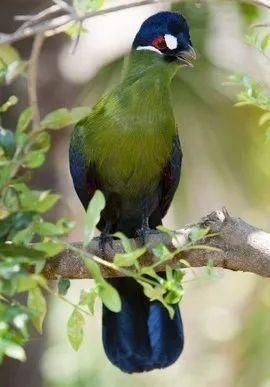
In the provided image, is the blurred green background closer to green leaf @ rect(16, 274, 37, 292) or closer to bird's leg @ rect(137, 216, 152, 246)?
bird's leg @ rect(137, 216, 152, 246)

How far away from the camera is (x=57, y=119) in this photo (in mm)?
1511

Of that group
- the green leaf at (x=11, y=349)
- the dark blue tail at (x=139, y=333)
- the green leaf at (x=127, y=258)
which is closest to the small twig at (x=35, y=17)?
the green leaf at (x=127, y=258)

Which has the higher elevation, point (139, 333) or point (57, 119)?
point (57, 119)

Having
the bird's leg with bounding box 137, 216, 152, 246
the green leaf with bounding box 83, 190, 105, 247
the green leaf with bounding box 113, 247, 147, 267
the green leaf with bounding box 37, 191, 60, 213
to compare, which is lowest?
the bird's leg with bounding box 137, 216, 152, 246

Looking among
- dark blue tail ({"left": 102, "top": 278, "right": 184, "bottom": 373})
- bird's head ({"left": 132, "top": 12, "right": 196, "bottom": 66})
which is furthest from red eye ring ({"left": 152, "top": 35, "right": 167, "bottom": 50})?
dark blue tail ({"left": 102, "top": 278, "right": 184, "bottom": 373})

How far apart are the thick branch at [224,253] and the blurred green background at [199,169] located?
153 cm

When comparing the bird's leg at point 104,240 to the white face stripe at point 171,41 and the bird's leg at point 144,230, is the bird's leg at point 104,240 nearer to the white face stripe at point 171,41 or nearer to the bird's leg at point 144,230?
the bird's leg at point 144,230

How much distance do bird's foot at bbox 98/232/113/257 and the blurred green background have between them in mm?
1126

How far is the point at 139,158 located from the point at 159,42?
1.08 feet

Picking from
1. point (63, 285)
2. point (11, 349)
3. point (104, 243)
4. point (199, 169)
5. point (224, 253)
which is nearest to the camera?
point (11, 349)

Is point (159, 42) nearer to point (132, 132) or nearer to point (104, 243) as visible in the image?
point (132, 132)

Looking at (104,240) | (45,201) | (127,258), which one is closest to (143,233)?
(104,240)

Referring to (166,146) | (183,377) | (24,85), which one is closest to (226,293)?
(183,377)

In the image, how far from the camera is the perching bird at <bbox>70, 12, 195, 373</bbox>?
106 inches
